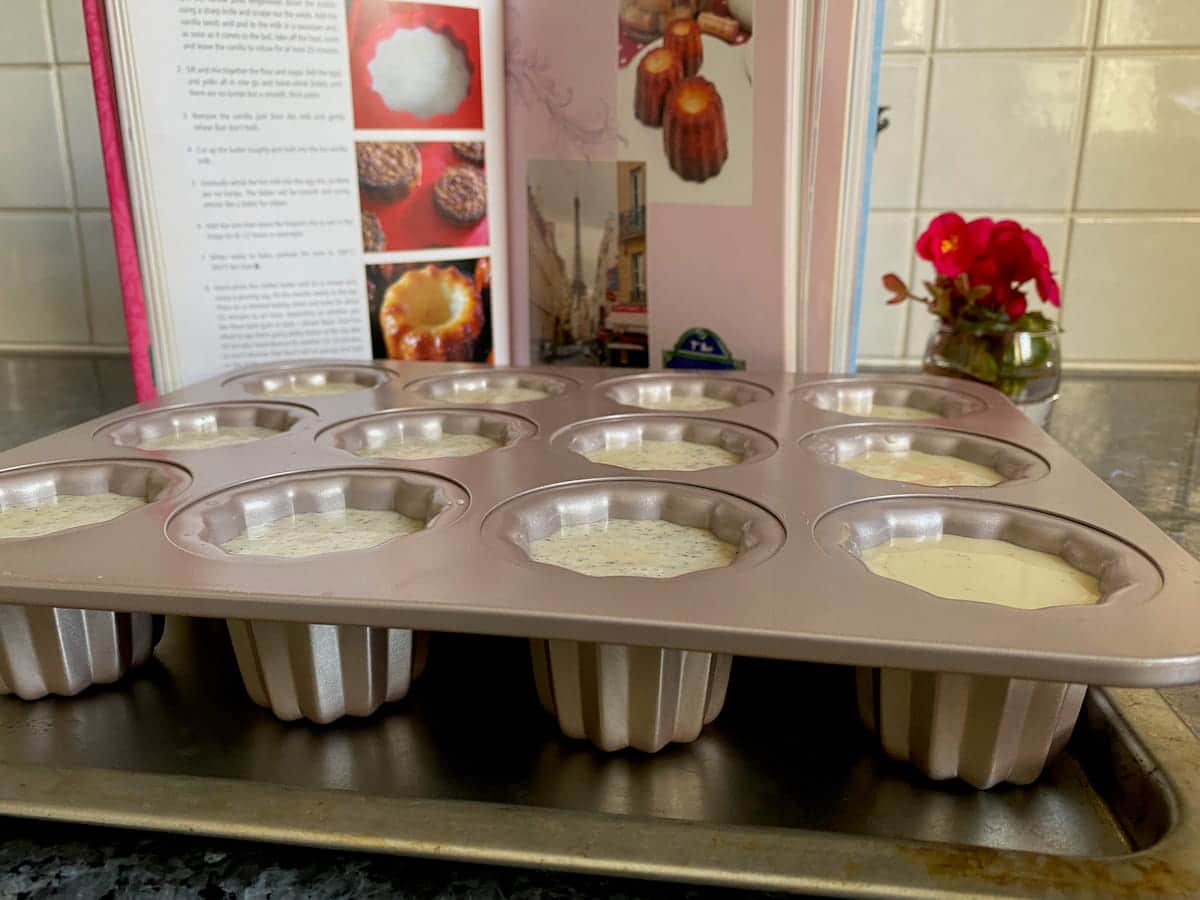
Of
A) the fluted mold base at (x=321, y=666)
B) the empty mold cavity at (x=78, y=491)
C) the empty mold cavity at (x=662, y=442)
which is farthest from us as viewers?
the empty mold cavity at (x=662, y=442)

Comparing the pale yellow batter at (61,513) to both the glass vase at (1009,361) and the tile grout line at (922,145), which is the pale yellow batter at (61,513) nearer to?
the glass vase at (1009,361)

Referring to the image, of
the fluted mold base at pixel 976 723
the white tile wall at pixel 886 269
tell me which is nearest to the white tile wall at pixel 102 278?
the white tile wall at pixel 886 269

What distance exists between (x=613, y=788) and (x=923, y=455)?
39 centimetres

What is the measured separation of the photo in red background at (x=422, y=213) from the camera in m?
0.93

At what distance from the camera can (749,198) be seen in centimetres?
89

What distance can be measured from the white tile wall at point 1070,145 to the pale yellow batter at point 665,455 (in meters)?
0.63

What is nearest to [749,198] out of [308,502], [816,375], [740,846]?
[816,375]

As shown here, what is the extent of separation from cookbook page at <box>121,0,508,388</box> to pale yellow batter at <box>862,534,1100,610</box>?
1.88 ft

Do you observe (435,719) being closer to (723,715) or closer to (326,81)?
(723,715)

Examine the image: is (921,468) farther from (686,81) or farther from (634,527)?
(686,81)

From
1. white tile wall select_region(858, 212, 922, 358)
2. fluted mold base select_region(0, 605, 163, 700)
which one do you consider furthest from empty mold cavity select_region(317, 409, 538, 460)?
white tile wall select_region(858, 212, 922, 358)

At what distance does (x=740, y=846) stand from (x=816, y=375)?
1.90ft

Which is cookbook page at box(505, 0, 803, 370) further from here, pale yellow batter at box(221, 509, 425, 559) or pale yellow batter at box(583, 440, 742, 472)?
pale yellow batter at box(221, 509, 425, 559)

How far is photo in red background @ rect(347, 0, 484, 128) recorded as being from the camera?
2.90ft
